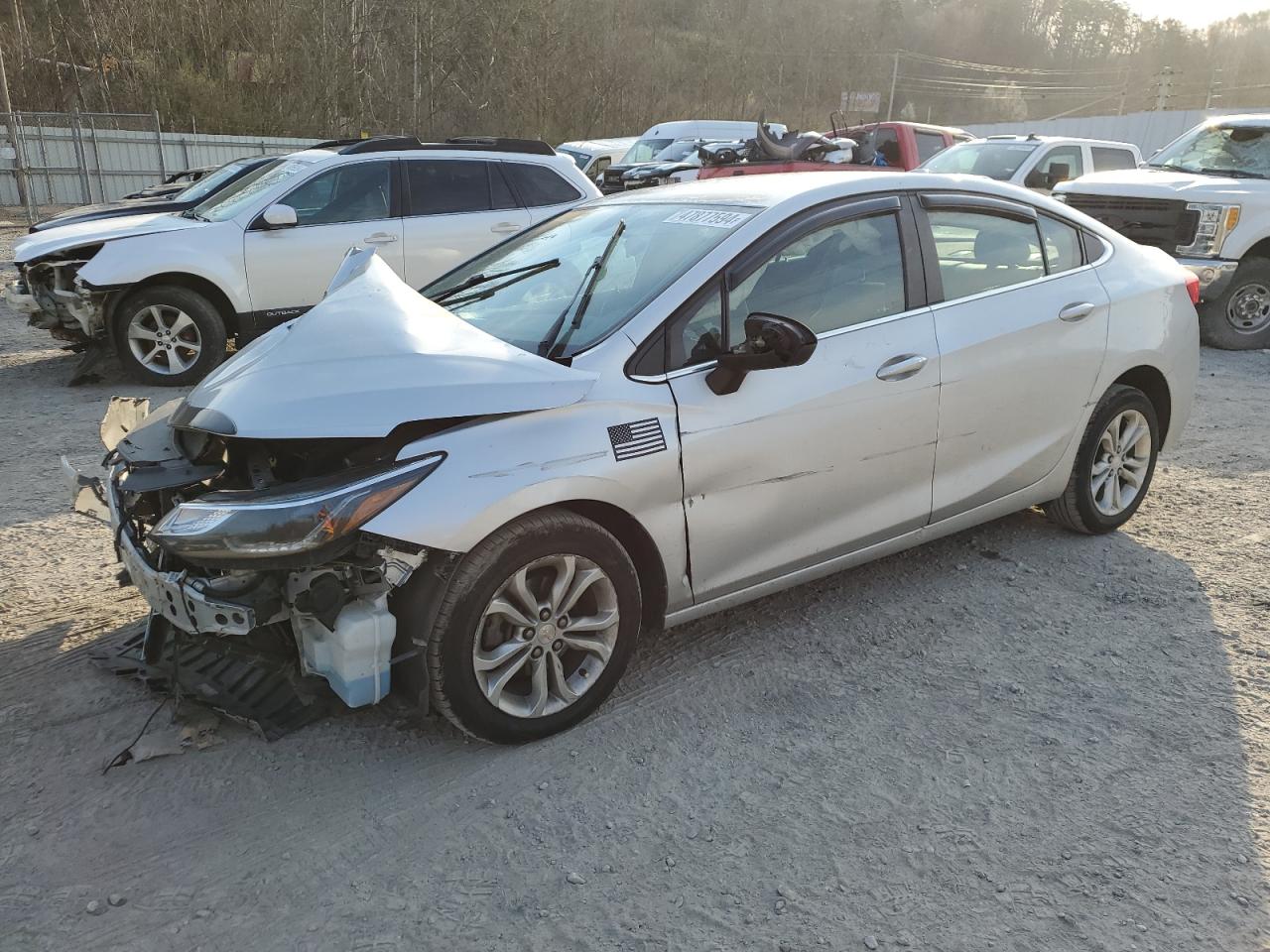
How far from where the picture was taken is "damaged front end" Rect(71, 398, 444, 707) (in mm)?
2615

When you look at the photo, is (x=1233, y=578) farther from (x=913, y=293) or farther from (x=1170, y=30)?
(x=1170, y=30)

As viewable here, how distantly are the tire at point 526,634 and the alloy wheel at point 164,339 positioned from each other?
5.97m

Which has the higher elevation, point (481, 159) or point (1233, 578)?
point (481, 159)

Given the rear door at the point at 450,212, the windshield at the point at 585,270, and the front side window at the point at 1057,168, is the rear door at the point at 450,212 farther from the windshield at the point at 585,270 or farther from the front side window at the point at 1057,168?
the front side window at the point at 1057,168

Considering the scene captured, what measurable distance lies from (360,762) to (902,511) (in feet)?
7.47

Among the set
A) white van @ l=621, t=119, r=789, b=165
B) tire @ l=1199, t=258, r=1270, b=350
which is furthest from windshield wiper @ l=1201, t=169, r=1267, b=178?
white van @ l=621, t=119, r=789, b=165

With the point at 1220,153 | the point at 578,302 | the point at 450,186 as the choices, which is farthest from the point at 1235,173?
the point at 578,302

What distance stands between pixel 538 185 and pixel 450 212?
0.94 metres

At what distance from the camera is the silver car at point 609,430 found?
9.04ft

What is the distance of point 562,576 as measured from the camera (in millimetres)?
2998

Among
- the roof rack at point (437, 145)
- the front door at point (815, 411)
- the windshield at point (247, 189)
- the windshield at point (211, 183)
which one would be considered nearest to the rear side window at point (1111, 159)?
the roof rack at point (437, 145)

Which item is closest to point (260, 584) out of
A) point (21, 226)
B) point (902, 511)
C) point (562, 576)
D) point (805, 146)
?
point (562, 576)

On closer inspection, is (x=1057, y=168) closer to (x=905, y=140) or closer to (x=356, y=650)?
(x=905, y=140)

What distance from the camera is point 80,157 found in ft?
68.3
